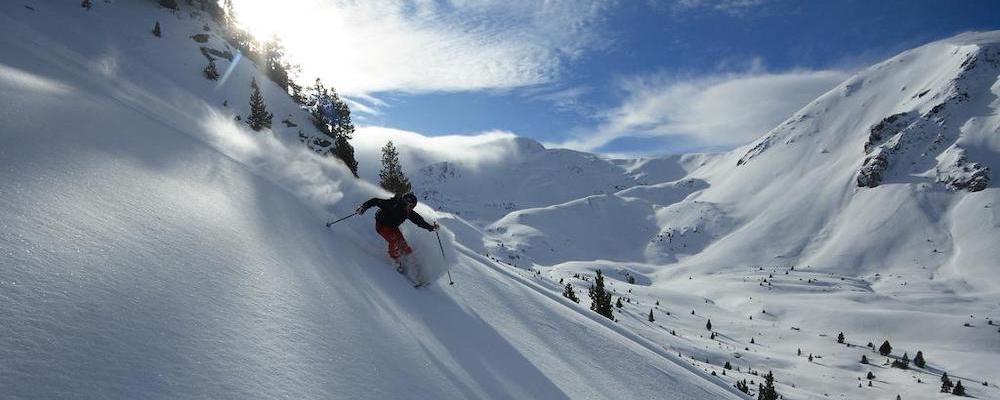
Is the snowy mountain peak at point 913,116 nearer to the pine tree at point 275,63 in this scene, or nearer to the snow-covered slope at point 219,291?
the pine tree at point 275,63

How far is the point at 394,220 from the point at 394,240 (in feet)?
1.15

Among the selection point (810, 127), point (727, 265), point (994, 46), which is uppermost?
point (994, 46)

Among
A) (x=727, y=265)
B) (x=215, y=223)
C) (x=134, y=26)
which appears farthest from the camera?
(x=727, y=265)

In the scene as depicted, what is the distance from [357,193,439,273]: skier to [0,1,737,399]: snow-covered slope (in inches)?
12.9

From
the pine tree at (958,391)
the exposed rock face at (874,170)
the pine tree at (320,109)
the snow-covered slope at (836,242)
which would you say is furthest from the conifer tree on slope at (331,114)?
the exposed rock face at (874,170)

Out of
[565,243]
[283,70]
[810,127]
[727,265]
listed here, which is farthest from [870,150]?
[283,70]

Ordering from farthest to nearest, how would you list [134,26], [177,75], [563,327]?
[134,26] → [177,75] → [563,327]

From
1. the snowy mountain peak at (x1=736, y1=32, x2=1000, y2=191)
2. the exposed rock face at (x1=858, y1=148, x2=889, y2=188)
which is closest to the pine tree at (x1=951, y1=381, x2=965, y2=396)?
the snowy mountain peak at (x1=736, y1=32, x2=1000, y2=191)

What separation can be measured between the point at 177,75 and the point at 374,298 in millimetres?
28901

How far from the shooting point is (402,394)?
3885 mm

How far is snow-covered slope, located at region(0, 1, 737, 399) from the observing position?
2.62 metres

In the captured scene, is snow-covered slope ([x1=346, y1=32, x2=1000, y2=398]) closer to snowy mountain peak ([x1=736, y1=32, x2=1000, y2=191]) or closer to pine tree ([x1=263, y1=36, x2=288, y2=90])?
snowy mountain peak ([x1=736, y1=32, x2=1000, y2=191])

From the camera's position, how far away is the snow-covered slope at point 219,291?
8.58ft

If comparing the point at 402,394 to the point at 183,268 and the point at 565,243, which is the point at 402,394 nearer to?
the point at 183,268
